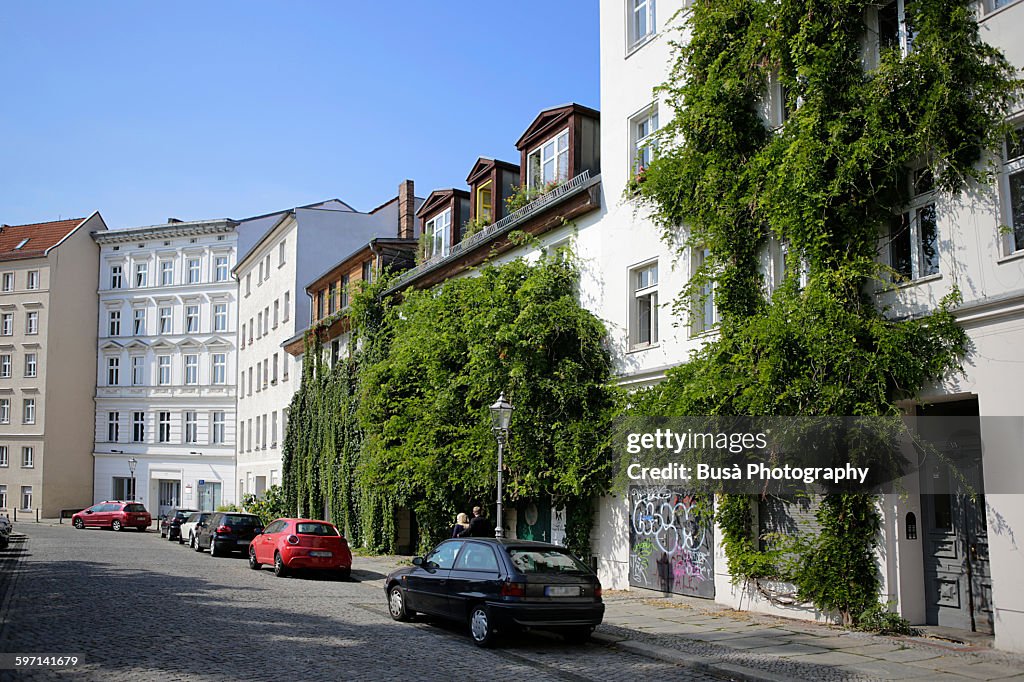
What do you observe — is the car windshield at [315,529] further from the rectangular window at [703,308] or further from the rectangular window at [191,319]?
the rectangular window at [191,319]

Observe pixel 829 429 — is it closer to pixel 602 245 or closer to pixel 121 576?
pixel 602 245

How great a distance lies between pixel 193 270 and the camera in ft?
207

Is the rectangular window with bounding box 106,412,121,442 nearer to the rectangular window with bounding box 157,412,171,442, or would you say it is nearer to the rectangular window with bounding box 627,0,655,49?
the rectangular window with bounding box 157,412,171,442

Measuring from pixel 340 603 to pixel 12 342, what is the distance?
54113mm

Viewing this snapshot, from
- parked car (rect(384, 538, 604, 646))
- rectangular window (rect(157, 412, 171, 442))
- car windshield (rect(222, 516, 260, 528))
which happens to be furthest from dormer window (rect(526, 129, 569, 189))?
rectangular window (rect(157, 412, 171, 442))

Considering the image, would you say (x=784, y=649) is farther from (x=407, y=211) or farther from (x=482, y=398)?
(x=407, y=211)

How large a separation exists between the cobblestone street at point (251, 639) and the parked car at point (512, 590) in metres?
0.35

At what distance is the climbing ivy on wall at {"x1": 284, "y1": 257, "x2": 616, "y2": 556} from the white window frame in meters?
0.87

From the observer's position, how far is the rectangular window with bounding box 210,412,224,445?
59584mm

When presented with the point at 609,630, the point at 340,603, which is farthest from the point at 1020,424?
the point at 340,603

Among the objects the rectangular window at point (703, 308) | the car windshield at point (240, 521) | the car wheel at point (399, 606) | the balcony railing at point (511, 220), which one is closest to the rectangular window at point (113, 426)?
the car windshield at point (240, 521)

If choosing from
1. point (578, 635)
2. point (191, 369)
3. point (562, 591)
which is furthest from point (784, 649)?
point (191, 369)

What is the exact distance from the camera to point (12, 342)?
61969mm

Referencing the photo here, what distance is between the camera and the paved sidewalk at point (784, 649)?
10656 mm
